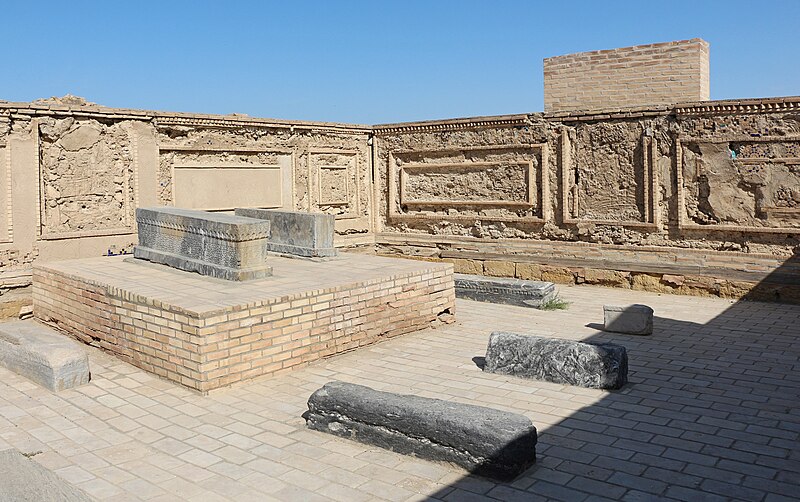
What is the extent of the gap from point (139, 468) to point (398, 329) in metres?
3.69

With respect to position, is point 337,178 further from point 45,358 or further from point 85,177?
point 45,358

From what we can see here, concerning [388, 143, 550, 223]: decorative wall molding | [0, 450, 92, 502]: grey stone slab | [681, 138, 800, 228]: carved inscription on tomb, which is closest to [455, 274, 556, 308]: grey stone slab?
[388, 143, 550, 223]: decorative wall molding

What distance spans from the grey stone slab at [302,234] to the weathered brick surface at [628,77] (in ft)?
15.6

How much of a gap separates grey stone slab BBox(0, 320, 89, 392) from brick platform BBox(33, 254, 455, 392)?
1.64 feet

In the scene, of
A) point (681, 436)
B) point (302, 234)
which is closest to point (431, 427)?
point (681, 436)

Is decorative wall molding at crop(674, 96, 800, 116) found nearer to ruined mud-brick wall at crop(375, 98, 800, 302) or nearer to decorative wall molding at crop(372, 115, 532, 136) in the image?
ruined mud-brick wall at crop(375, 98, 800, 302)

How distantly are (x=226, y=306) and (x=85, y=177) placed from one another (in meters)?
5.17

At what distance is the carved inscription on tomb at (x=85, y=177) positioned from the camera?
9.31 m

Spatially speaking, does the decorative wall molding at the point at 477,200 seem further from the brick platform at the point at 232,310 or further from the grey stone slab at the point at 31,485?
the grey stone slab at the point at 31,485

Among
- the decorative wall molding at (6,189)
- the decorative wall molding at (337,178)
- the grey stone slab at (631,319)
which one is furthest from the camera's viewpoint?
the decorative wall molding at (337,178)

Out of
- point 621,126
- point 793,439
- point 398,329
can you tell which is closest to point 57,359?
point 398,329

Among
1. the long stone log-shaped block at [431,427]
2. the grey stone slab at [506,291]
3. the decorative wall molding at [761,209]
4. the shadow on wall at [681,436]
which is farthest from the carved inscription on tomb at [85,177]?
the decorative wall molding at [761,209]

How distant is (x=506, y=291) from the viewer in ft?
31.0

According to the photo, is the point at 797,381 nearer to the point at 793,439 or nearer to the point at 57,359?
the point at 793,439
